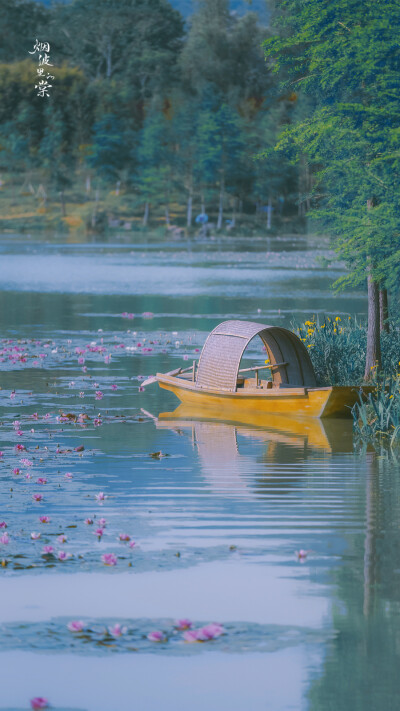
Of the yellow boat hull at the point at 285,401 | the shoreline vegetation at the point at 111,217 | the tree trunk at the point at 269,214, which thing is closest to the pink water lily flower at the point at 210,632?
the yellow boat hull at the point at 285,401

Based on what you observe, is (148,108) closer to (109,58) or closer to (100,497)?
(109,58)

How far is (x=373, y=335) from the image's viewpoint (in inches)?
699

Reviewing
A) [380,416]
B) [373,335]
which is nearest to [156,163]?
[373,335]

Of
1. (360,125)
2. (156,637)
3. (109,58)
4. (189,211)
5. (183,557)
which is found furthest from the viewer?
(109,58)

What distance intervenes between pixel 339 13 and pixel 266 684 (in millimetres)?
12143

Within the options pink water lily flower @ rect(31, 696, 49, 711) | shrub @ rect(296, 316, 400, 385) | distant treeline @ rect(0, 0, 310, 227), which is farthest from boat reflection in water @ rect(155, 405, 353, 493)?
distant treeline @ rect(0, 0, 310, 227)

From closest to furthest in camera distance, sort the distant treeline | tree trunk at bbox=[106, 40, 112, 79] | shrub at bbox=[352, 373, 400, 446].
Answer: shrub at bbox=[352, 373, 400, 446] → the distant treeline → tree trunk at bbox=[106, 40, 112, 79]

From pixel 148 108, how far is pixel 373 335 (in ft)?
360

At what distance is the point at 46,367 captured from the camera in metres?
22.7

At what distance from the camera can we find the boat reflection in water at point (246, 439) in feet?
43.2

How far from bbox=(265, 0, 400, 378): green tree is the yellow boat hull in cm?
159

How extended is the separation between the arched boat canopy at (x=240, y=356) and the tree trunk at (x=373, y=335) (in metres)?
0.86

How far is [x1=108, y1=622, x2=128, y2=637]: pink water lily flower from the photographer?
763cm

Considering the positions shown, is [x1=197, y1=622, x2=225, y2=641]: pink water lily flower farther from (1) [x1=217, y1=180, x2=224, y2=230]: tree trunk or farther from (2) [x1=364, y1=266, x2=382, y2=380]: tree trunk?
(1) [x1=217, y1=180, x2=224, y2=230]: tree trunk
